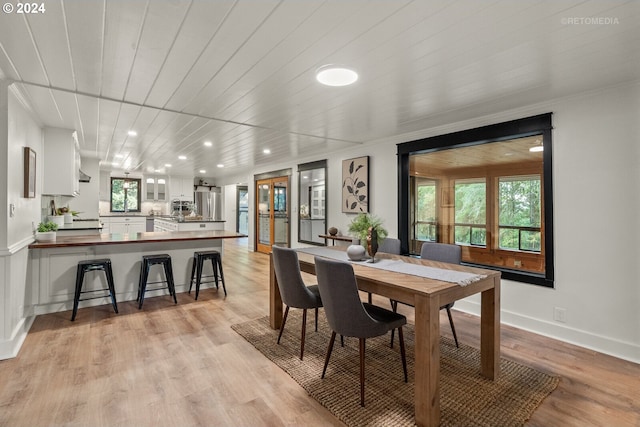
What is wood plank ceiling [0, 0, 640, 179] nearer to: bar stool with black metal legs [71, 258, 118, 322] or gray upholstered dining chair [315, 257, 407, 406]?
gray upholstered dining chair [315, 257, 407, 406]

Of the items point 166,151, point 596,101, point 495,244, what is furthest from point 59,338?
point 596,101

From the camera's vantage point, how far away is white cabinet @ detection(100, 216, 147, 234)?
8.40 metres

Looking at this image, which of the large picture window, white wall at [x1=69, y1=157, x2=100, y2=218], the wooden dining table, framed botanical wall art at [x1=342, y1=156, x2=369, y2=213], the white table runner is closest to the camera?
the wooden dining table

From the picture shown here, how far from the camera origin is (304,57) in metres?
2.13

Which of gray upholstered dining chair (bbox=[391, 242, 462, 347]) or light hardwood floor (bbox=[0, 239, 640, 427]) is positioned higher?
gray upholstered dining chair (bbox=[391, 242, 462, 347])

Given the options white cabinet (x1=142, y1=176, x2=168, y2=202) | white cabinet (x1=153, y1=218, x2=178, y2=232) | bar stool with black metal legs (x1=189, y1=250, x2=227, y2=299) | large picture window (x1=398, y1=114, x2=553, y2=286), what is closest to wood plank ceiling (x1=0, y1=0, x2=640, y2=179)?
large picture window (x1=398, y1=114, x2=553, y2=286)

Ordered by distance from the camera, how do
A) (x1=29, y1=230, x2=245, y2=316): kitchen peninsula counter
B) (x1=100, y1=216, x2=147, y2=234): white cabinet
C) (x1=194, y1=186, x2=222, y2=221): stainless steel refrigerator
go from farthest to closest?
(x1=194, y1=186, x2=222, y2=221): stainless steel refrigerator, (x1=100, y1=216, x2=147, y2=234): white cabinet, (x1=29, y1=230, x2=245, y2=316): kitchen peninsula counter

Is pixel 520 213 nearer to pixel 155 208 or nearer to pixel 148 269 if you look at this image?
pixel 148 269

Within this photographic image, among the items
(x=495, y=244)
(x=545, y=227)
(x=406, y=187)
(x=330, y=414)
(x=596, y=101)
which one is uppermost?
(x=596, y=101)

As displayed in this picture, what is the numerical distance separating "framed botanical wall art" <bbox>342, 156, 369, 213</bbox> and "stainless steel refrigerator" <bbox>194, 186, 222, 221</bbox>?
6.57 m

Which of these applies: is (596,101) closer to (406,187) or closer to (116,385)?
(406,187)

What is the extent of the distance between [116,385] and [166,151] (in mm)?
4507

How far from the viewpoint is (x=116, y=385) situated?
7.14 ft

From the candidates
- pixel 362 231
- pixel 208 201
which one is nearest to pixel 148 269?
pixel 362 231
